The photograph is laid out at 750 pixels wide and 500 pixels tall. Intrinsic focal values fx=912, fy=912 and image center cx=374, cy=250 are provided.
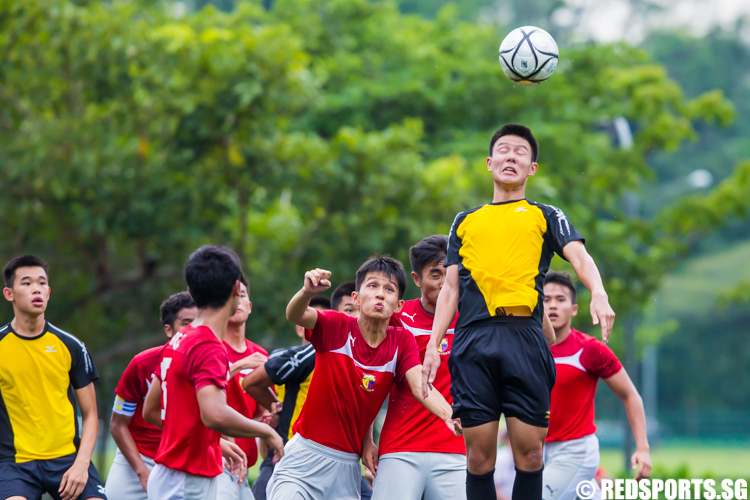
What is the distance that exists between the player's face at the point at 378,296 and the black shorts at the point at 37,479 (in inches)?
102

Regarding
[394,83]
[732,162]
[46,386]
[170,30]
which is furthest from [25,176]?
[732,162]

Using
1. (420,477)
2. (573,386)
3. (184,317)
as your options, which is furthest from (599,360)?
(184,317)

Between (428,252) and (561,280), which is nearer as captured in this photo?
(428,252)

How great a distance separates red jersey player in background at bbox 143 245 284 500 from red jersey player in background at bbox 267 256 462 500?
2.03 ft

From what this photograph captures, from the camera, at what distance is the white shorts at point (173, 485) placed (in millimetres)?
5660

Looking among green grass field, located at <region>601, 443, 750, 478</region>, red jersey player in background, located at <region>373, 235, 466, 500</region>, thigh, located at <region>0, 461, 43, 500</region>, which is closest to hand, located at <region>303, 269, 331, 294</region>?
red jersey player in background, located at <region>373, 235, 466, 500</region>

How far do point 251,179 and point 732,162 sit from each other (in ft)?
156

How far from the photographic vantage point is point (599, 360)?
784 centimetres

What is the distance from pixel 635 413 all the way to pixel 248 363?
10.7ft

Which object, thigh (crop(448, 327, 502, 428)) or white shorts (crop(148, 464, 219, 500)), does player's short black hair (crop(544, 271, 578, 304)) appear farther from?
white shorts (crop(148, 464, 219, 500))

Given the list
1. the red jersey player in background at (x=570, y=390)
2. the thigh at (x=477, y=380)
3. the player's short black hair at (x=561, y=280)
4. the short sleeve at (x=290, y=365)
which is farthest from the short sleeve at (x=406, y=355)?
the player's short black hair at (x=561, y=280)

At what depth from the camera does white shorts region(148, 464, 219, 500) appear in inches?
223

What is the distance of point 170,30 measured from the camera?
13266mm

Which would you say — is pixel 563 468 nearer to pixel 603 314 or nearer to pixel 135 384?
pixel 603 314
